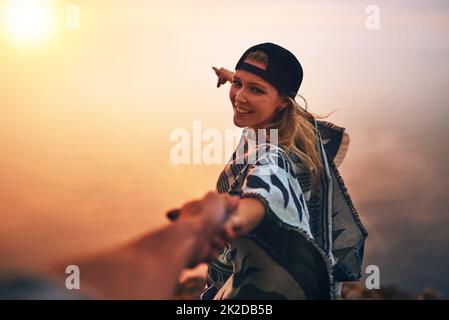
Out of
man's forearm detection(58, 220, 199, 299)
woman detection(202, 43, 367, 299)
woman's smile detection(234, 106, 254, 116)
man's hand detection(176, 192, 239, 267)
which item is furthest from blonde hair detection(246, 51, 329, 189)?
man's forearm detection(58, 220, 199, 299)

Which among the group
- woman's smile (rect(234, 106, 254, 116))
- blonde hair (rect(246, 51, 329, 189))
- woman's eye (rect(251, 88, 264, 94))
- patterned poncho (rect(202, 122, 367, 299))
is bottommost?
patterned poncho (rect(202, 122, 367, 299))

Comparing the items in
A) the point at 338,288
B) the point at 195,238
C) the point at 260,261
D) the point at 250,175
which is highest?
the point at 250,175

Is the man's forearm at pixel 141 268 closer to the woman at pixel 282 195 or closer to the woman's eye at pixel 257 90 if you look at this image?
the woman at pixel 282 195

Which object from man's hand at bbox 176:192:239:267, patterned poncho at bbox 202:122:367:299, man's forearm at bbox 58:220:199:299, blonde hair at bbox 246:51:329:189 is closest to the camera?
man's forearm at bbox 58:220:199:299

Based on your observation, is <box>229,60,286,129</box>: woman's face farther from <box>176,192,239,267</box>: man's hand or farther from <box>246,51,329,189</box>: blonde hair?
<box>176,192,239,267</box>: man's hand

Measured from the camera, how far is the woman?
9.24 ft

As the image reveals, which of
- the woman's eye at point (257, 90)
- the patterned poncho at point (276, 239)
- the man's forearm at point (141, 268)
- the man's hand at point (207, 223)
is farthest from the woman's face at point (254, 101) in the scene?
the man's forearm at point (141, 268)

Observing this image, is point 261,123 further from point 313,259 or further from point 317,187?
point 313,259

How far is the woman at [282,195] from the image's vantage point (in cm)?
282

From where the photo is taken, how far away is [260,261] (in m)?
2.90

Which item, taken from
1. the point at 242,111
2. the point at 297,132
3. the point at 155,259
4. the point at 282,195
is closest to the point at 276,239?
the point at 282,195

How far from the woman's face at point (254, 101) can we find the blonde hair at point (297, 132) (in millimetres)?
39

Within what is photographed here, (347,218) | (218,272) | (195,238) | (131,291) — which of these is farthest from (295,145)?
(131,291)
